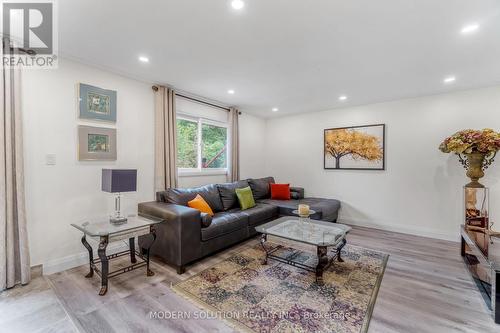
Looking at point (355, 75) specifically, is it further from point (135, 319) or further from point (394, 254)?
point (135, 319)

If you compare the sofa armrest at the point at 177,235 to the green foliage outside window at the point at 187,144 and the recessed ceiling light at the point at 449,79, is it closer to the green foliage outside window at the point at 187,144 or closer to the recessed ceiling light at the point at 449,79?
the green foliage outside window at the point at 187,144

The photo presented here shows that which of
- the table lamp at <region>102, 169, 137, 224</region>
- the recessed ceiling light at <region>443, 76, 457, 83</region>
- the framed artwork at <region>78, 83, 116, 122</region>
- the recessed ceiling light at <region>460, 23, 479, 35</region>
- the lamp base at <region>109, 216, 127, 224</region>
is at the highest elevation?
the recessed ceiling light at <region>460, 23, 479, 35</region>

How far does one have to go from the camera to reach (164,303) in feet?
6.64

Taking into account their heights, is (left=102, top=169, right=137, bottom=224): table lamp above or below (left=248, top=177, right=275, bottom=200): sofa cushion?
above

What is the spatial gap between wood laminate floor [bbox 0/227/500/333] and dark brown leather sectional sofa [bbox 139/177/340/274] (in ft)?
0.75

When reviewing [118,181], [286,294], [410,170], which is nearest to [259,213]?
[286,294]

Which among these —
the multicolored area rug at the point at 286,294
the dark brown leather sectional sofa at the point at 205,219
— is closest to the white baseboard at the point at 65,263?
the dark brown leather sectional sofa at the point at 205,219

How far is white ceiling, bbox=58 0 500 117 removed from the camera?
1768 mm

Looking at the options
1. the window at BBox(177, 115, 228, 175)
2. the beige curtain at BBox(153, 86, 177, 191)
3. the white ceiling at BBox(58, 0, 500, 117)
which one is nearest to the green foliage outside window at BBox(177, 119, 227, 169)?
the window at BBox(177, 115, 228, 175)

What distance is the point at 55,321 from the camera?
5.86 ft

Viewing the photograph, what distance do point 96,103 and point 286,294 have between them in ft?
10.2

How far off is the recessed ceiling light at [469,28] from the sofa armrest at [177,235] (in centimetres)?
315

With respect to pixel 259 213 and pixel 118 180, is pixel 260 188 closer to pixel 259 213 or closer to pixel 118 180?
pixel 259 213

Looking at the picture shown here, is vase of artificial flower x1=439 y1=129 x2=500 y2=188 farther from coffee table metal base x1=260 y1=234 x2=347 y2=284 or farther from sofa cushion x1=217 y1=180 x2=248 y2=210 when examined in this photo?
sofa cushion x1=217 y1=180 x2=248 y2=210
